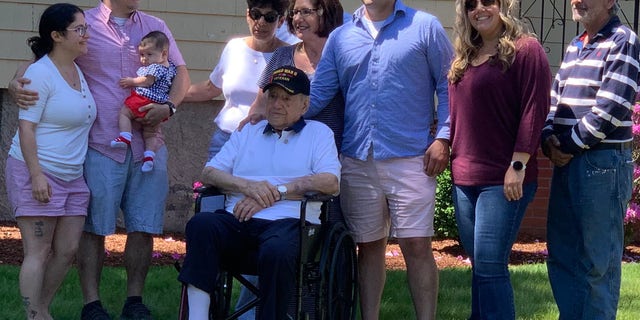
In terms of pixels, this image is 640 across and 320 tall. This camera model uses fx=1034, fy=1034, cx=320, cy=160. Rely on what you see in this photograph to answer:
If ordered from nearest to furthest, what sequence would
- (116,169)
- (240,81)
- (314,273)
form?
(314,273), (116,169), (240,81)

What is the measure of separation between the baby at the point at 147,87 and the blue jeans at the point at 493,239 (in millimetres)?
1783

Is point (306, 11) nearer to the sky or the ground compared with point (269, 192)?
nearer to the sky

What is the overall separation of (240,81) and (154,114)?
0.50 m

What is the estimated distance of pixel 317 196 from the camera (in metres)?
4.86

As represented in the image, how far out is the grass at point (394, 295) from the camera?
5934 millimetres

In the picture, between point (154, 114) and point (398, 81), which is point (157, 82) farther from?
point (398, 81)

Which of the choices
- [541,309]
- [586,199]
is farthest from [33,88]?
[541,309]

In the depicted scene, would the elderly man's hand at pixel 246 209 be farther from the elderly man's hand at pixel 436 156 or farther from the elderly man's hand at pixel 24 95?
the elderly man's hand at pixel 24 95

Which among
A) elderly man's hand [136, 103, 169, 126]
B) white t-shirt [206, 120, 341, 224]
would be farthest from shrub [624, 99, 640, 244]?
elderly man's hand [136, 103, 169, 126]

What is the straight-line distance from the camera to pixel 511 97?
468 centimetres

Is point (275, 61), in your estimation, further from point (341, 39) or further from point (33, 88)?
point (33, 88)

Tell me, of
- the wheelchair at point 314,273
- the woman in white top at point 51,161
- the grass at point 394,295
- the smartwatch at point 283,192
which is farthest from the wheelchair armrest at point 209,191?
the grass at point 394,295

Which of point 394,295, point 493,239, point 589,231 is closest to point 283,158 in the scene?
point 493,239

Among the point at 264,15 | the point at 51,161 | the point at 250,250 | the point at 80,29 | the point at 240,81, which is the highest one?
the point at 264,15
